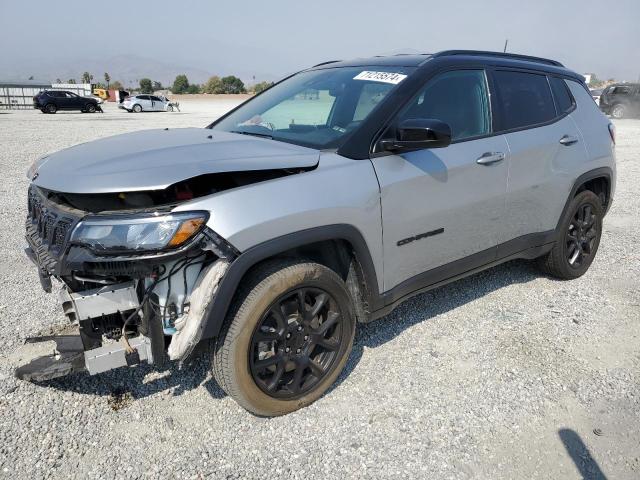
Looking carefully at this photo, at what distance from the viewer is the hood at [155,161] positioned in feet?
7.24

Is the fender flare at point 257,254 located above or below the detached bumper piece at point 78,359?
above

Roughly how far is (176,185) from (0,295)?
2.65 meters

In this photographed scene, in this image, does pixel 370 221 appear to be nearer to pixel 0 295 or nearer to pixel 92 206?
pixel 92 206

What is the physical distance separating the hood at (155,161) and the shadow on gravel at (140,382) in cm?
112

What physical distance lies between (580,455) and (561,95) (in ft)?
9.59

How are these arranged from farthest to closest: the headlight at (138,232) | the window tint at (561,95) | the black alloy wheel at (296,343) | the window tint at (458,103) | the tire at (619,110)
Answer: the tire at (619,110) → the window tint at (561,95) → the window tint at (458,103) → the black alloy wheel at (296,343) → the headlight at (138,232)

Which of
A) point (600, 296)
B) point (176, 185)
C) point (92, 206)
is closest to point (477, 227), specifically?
point (600, 296)

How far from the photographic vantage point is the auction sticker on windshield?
3.10m

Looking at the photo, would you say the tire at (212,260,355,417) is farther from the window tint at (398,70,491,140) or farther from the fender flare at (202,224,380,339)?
the window tint at (398,70,491,140)

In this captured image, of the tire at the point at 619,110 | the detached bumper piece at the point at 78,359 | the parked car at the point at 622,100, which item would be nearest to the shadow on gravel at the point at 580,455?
the detached bumper piece at the point at 78,359

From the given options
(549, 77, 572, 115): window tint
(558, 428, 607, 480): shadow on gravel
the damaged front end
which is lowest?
(558, 428, 607, 480): shadow on gravel

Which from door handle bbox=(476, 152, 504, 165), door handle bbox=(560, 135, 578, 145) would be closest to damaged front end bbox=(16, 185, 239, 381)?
door handle bbox=(476, 152, 504, 165)

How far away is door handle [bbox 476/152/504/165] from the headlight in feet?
6.54

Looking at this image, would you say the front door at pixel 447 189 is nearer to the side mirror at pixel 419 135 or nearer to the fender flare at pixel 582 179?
the side mirror at pixel 419 135
